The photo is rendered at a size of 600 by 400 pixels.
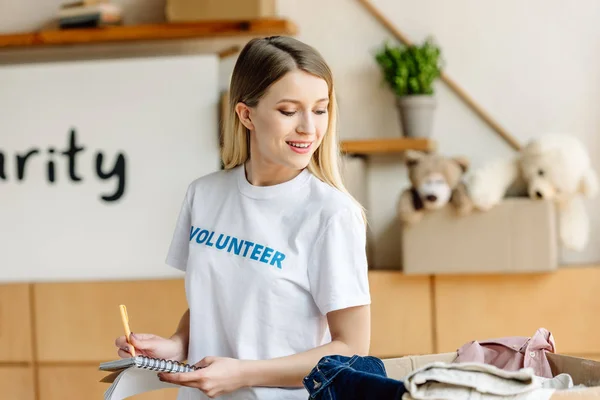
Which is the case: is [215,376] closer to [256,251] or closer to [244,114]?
[256,251]

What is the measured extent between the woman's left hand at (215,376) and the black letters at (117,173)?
5.88 feet

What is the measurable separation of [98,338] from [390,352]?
100cm

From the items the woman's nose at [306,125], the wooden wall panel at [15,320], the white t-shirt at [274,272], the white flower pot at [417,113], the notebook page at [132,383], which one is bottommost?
the wooden wall panel at [15,320]

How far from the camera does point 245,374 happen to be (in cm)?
123

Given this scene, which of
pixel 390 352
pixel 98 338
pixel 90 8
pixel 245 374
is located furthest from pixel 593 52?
pixel 245 374

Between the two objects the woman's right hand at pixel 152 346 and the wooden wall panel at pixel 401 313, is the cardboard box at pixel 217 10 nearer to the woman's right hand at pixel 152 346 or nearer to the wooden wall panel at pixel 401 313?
the wooden wall panel at pixel 401 313

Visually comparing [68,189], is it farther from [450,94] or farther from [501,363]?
[501,363]

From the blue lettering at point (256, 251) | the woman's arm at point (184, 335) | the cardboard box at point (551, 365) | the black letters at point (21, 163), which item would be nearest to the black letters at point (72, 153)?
the black letters at point (21, 163)

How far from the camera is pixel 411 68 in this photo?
113 inches

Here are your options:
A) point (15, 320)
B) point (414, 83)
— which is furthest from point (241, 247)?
point (15, 320)

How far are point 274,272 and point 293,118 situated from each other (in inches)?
9.4

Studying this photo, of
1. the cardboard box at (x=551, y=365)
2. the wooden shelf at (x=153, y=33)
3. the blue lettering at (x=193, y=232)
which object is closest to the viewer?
the cardboard box at (x=551, y=365)

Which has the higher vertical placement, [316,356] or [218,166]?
[218,166]

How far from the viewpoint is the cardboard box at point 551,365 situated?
1.19m
